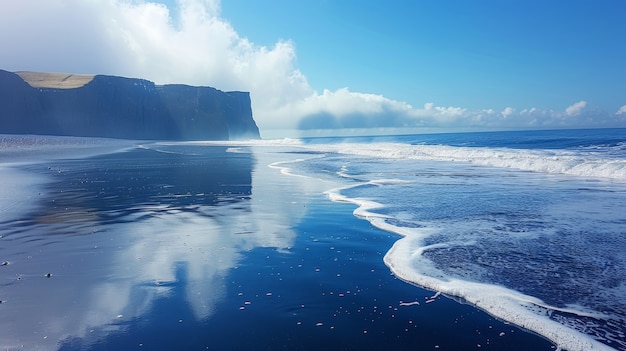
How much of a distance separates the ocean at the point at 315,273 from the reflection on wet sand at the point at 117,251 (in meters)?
0.04

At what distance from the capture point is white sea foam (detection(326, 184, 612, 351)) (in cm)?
481

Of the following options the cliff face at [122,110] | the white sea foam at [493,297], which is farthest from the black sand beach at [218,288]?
the cliff face at [122,110]

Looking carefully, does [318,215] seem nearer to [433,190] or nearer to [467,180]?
[433,190]

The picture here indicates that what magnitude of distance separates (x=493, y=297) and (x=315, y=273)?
2.86m

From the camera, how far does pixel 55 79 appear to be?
4934 inches

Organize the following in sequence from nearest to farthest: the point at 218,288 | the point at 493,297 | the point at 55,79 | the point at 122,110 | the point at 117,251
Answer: the point at 493,297, the point at 218,288, the point at 117,251, the point at 55,79, the point at 122,110

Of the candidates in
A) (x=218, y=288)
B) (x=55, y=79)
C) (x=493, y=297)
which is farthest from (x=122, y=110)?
(x=493, y=297)

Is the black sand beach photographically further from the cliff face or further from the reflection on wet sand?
the cliff face

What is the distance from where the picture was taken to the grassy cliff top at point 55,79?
116m

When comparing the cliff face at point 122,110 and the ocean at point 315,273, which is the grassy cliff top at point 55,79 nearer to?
the cliff face at point 122,110

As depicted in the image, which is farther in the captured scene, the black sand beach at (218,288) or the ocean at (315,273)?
the ocean at (315,273)

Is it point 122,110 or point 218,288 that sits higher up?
point 122,110

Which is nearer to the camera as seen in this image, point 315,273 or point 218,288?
point 218,288

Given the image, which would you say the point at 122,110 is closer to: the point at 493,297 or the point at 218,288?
the point at 218,288
